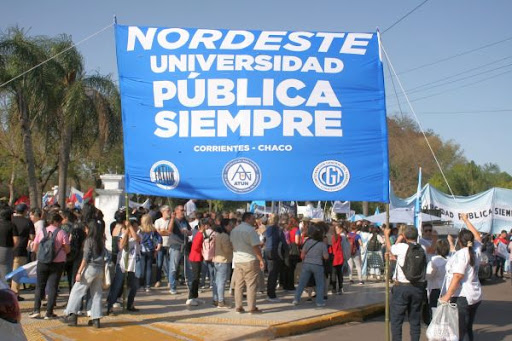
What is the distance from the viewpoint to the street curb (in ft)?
29.8

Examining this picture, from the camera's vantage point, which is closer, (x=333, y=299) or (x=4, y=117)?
(x=333, y=299)

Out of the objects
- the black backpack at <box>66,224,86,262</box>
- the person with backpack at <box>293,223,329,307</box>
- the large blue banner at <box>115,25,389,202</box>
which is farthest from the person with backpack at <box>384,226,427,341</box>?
the black backpack at <box>66,224,86,262</box>

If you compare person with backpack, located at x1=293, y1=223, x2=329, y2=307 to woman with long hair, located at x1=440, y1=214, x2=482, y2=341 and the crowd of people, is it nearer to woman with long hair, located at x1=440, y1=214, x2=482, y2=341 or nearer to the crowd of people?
the crowd of people

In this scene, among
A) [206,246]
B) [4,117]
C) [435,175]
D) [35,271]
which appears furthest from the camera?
[435,175]

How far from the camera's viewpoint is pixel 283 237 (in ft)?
40.5

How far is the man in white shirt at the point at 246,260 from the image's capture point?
32.2 feet

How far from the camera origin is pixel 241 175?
27.5 feet

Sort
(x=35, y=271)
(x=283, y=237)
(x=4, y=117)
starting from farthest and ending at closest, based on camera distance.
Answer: (x=4, y=117), (x=283, y=237), (x=35, y=271)

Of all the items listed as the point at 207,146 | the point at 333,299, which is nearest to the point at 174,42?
the point at 207,146

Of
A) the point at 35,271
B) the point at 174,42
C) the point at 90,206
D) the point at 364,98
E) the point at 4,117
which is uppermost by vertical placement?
the point at 4,117

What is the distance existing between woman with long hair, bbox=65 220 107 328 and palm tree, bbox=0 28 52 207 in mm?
13222

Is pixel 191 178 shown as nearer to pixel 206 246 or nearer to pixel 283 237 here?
pixel 206 246

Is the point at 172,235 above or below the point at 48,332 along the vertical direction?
above

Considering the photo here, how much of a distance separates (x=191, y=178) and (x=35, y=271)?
365 centimetres
